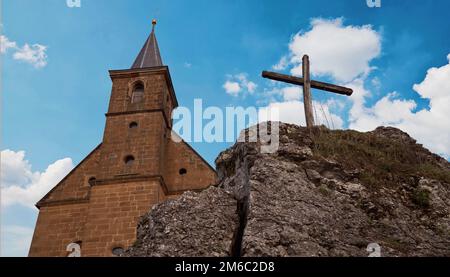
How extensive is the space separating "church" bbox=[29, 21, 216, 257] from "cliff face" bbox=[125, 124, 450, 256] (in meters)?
12.8

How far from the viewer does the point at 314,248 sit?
3.49 m

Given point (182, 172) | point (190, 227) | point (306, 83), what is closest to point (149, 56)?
point (182, 172)

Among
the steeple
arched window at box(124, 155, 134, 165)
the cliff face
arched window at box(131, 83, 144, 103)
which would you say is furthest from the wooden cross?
the steeple

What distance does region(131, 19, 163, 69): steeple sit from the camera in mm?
24156

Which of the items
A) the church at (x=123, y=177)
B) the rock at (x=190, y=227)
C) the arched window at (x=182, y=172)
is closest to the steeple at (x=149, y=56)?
the church at (x=123, y=177)

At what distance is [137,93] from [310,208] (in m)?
19.0

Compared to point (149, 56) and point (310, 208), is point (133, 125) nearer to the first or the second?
point (149, 56)

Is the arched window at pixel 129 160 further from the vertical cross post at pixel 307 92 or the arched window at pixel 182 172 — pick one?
the vertical cross post at pixel 307 92

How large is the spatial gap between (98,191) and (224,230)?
1526cm

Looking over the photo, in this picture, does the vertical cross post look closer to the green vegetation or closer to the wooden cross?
the wooden cross

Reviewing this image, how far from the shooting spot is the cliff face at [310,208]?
3.62 m
